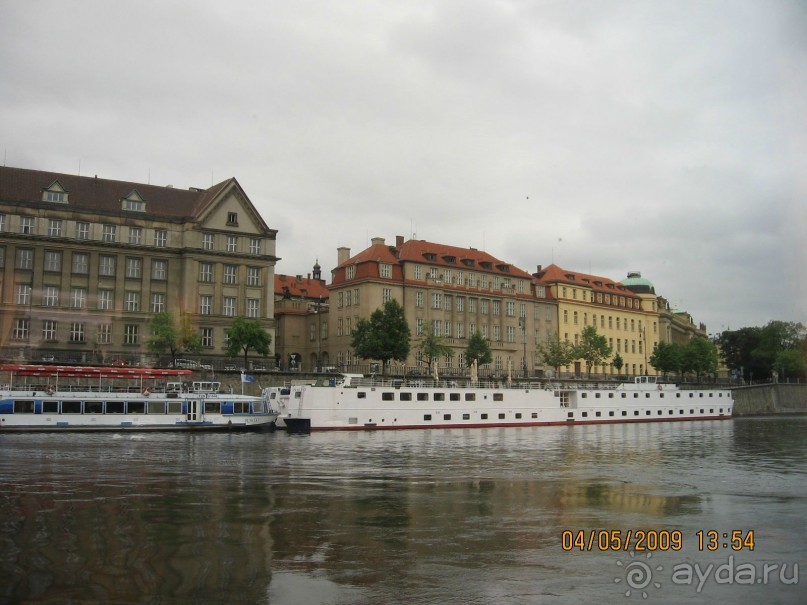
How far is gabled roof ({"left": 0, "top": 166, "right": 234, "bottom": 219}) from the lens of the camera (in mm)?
81438

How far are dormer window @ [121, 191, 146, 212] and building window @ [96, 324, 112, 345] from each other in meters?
13.1

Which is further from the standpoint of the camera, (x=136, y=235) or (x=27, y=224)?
(x=136, y=235)

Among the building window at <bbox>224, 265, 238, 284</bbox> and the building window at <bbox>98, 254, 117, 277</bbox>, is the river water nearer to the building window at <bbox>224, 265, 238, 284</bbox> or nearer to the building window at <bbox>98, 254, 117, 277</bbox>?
the building window at <bbox>98, 254, 117, 277</bbox>

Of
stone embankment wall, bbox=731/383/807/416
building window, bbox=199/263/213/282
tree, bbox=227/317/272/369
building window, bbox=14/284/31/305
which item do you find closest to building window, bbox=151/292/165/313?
building window, bbox=199/263/213/282

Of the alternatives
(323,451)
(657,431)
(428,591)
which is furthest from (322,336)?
(428,591)

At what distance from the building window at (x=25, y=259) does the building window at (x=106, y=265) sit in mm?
6403

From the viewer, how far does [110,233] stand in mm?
84438

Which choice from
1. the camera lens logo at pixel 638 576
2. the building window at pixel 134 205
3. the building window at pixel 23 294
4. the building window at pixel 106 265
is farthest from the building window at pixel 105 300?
the camera lens logo at pixel 638 576

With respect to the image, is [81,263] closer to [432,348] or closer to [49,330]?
[49,330]

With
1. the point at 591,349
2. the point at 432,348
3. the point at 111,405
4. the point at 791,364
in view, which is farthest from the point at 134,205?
the point at 791,364

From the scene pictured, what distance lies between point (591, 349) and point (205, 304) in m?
53.9

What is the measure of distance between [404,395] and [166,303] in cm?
3273

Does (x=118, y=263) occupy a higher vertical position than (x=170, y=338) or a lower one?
higher

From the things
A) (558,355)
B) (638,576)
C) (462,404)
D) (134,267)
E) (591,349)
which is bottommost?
(638,576)
